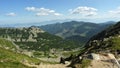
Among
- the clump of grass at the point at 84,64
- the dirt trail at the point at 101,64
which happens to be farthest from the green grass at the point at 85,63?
the dirt trail at the point at 101,64

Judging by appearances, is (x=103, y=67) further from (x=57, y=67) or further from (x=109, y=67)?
(x=57, y=67)

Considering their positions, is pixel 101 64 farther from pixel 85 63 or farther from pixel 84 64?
pixel 84 64

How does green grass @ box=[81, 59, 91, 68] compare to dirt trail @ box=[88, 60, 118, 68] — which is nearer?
dirt trail @ box=[88, 60, 118, 68]

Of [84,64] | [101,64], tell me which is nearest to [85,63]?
[84,64]

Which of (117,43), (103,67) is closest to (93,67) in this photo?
(103,67)

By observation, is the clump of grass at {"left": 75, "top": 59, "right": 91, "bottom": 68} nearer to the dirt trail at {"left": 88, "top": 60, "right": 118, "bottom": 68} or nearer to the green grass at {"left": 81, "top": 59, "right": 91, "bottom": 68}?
the green grass at {"left": 81, "top": 59, "right": 91, "bottom": 68}

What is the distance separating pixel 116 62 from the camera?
3364 inches

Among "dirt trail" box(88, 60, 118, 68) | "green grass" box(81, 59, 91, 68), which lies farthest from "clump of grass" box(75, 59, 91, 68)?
"dirt trail" box(88, 60, 118, 68)

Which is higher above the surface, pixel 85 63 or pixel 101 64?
pixel 85 63

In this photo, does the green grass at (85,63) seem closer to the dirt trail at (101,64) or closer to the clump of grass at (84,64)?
the clump of grass at (84,64)

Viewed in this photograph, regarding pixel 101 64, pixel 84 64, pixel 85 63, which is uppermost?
pixel 85 63

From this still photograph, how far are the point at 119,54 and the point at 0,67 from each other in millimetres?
65943

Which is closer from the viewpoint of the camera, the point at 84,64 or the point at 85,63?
the point at 84,64

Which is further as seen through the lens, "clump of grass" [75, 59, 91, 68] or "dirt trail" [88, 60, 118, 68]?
"clump of grass" [75, 59, 91, 68]
